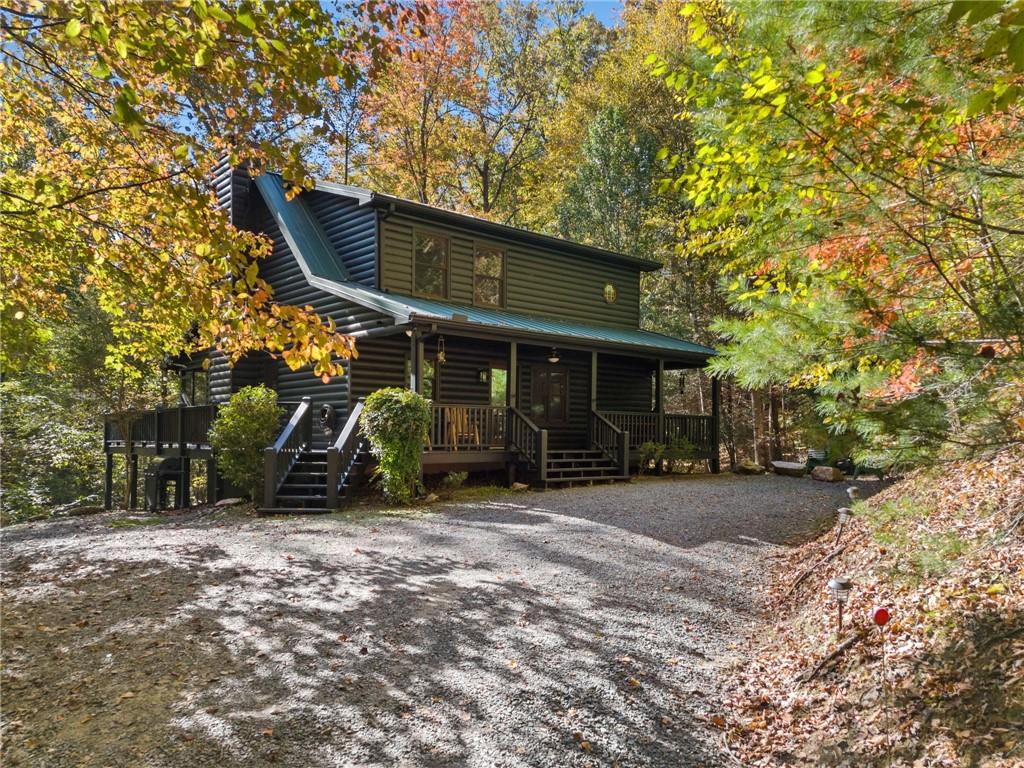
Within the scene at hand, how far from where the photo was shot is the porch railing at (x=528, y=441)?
1292cm

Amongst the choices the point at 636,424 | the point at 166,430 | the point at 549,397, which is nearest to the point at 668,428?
the point at 636,424

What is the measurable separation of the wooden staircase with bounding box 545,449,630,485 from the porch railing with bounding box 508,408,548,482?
0.38 metres

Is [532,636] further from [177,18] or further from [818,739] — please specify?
[177,18]

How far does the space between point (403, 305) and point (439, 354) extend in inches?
66.1

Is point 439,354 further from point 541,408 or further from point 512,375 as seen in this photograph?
point 541,408

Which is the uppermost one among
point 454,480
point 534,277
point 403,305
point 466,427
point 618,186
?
point 618,186

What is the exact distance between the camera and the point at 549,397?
16875mm

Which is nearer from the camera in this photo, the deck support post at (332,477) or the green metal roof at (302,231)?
the deck support post at (332,477)

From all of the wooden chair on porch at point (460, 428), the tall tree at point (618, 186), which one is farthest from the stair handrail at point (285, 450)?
the tall tree at point (618, 186)

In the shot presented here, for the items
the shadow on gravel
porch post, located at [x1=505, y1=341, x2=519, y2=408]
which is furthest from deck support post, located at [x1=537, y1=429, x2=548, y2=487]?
the shadow on gravel

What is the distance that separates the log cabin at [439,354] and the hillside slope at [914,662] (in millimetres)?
8052

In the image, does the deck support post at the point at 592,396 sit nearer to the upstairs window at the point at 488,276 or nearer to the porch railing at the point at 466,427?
the porch railing at the point at 466,427

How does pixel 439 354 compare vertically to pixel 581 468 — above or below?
above

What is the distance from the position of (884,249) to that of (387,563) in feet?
18.0
